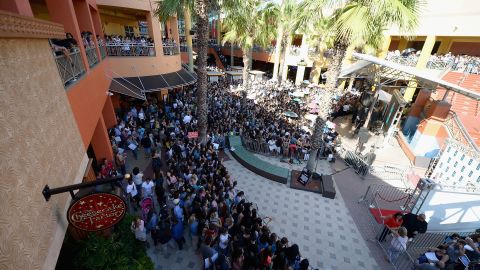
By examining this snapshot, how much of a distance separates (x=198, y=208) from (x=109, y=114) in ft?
32.2

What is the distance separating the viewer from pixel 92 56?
33.6ft

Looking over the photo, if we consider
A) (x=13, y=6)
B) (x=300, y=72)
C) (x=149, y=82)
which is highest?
(x=13, y=6)

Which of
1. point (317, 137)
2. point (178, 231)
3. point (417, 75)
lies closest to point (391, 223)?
point (317, 137)

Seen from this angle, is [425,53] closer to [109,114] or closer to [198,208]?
[198,208]

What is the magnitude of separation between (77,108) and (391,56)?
2797 cm

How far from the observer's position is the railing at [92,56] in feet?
31.4

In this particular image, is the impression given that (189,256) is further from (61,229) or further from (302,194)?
(302,194)

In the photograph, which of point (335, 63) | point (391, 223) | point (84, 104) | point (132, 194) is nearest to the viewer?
point (84, 104)

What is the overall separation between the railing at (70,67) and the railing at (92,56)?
205cm

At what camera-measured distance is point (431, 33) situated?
21.3m

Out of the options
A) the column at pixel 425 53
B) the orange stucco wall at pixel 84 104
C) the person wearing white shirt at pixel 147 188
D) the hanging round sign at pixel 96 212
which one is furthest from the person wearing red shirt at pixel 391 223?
the column at pixel 425 53

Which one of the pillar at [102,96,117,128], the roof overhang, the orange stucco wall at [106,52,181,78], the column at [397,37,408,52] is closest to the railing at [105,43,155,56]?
the orange stucco wall at [106,52,181,78]

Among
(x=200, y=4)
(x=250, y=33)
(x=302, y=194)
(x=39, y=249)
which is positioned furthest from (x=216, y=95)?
(x=39, y=249)

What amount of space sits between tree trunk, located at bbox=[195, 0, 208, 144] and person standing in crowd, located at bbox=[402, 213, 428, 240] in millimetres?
9561
